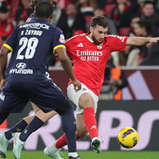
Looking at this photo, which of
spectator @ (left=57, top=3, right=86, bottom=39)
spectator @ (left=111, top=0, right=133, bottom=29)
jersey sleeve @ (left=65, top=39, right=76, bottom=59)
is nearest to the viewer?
jersey sleeve @ (left=65, top=39, right=76, bottom=59)

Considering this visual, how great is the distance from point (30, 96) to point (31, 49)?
58cm

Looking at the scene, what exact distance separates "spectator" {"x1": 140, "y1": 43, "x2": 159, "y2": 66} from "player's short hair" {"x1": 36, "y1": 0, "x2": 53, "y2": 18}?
4.83m

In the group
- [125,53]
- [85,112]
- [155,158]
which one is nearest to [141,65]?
[125,53]

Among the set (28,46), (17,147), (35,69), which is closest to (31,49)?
(28,46)

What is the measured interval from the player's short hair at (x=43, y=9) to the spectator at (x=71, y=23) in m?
5.72

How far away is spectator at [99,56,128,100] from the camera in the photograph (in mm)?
8258

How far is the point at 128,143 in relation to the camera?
5141 mm

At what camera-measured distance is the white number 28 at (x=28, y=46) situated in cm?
424

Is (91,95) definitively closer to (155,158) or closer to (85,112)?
(85,112)

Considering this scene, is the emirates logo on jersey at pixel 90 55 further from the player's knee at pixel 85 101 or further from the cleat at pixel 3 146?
the cleat at pixel 3 146

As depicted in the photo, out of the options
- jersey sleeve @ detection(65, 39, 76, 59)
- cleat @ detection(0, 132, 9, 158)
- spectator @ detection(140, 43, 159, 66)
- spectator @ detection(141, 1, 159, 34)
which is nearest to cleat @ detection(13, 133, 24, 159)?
cleat @ detection(0, 132, 9, 158)

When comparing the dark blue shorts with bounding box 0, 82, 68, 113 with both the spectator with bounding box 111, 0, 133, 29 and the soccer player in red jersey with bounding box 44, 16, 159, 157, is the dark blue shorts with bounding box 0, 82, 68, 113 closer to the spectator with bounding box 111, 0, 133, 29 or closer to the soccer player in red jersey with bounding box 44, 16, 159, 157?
the soccer player in red jersey with bounding box 44, 16, 159, 157

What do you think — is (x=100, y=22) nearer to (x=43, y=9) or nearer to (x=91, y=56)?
(x=91, y=56)

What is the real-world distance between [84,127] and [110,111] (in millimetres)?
2055
